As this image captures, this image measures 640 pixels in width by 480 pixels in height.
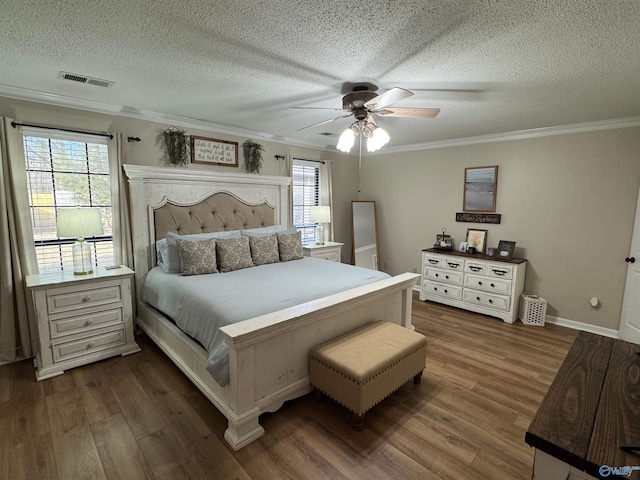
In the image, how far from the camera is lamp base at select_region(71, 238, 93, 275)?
2.73 meters

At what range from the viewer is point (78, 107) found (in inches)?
112

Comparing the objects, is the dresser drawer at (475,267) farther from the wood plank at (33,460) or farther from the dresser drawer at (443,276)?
the wood plank at (33,460)

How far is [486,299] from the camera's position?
3943 millimetres

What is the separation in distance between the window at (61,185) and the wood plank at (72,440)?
1309mm

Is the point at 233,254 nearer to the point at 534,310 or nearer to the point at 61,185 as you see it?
the point at 61,185

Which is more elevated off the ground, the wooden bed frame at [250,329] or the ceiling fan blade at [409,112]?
the ceiling fan blade at [409,112]

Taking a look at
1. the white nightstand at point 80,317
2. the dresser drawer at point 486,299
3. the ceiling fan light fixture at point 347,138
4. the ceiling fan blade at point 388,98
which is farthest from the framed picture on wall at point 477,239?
the white nightstand at point 80,317

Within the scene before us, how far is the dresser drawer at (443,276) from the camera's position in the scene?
4180 millimetres

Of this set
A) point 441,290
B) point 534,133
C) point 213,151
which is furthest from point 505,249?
point 213,151

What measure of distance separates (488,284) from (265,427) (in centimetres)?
321

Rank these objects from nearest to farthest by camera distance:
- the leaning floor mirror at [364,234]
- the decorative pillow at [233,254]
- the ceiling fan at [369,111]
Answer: the ceiling fan at [369,111]
the decorative pillow at [233,254]
the leaning floor mirror at [364,234]

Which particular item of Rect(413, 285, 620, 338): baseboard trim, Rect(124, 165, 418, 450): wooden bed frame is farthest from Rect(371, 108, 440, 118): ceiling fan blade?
Rect(413, 285, 620, 338): baseboard trim

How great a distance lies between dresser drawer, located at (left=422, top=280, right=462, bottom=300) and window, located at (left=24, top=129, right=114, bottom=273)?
4.04m

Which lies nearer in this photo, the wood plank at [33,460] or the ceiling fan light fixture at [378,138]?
the wood plank at [33,460]
